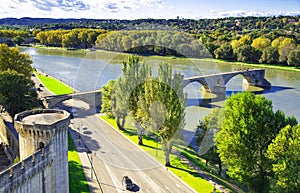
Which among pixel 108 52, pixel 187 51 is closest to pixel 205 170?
pixel 187 51

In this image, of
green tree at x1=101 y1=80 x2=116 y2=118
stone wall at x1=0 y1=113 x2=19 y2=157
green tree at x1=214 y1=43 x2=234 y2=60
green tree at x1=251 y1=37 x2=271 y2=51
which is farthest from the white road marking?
green tree at x1=251 y1=37 x2=271 y2=51

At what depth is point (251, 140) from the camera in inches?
769

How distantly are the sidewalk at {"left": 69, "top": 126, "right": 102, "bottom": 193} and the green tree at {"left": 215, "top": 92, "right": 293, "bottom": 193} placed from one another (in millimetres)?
8085

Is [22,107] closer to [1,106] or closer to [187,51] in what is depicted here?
[1,106]

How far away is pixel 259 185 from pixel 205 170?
5175 mm

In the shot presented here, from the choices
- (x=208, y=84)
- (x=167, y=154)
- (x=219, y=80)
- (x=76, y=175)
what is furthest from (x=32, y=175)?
(x=219, y=80)

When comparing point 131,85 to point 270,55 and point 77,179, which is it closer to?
point 77,179

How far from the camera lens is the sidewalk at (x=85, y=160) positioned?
20.5 m

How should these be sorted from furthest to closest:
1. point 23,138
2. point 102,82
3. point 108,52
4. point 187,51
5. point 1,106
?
point 108,52
point 187,51
point 102,82
point 1,106
point 23,138

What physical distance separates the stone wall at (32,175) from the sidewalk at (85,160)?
4641 millimetres

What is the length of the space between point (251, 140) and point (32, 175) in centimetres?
1203

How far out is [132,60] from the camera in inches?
1131

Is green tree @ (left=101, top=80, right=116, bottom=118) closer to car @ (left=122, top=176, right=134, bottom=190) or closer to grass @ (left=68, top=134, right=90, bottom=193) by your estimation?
grass @ (left=68, top=134, right=90, bottom=193)

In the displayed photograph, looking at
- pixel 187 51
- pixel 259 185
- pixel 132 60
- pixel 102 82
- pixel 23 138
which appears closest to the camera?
pixel 23 138
